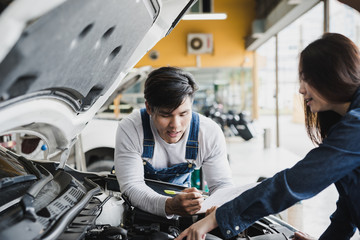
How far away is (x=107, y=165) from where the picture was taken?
9.91 ft

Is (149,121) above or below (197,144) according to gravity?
above

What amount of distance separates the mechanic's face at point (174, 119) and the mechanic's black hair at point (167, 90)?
0.06ft

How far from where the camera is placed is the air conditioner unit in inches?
352

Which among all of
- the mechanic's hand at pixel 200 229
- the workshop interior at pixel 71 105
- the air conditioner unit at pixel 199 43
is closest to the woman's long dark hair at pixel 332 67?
the workshop interior at pixel 71 105

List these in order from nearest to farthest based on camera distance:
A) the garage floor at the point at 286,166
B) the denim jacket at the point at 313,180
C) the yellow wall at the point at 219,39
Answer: the denim jacket at the point at 313,180
the garage floor at the point at 286,166
the yellow wall at the point at 219,39

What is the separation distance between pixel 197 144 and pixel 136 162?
285 millimetres

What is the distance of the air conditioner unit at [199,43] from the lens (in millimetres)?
8930

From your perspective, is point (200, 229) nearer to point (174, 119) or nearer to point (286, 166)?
point (174, 119)

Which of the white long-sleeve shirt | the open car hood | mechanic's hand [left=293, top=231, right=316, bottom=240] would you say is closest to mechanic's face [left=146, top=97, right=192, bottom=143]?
the white long-sleeve shirt

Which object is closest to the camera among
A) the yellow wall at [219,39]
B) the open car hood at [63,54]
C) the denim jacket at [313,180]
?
the open car hood at [63,54]

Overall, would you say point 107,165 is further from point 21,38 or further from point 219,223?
point 21,38

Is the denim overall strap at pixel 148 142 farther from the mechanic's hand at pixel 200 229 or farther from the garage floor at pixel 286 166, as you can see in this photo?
the garage floor at pixel 286 166

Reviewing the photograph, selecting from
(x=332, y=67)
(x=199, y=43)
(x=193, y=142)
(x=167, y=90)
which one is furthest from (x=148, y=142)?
(x=199, y=43)

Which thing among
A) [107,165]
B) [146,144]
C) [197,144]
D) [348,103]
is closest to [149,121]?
[146,144]
